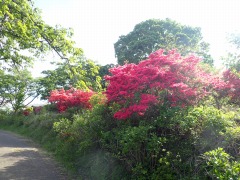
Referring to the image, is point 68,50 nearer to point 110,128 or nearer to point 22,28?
point 22,28

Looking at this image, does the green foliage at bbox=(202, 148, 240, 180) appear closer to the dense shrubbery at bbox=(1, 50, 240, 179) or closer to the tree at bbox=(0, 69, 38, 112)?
the dense shrubbery at bbox=(1, 50, 240, 179)

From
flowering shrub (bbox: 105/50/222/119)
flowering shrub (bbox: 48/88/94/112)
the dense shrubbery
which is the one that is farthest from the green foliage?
flowering shrub (bbox: 48/88/94/112)

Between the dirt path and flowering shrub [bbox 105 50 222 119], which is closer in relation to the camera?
flowering shrub [bbox 105 50 222 119]

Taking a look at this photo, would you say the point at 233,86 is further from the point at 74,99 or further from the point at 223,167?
the point at 74,99

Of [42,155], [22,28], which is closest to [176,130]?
[22,28]

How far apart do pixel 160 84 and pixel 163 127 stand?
4.21 ft

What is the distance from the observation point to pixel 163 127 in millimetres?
5844

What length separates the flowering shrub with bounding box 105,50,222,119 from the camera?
6535mm

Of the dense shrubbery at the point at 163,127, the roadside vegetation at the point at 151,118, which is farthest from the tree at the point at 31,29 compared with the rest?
the dense shrubbery at the point at 163,127

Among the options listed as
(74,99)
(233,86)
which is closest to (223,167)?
(233,86)

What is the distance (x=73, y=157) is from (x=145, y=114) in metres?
3.84

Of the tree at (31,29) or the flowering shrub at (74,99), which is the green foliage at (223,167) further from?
the flowering shrub at (74,99)

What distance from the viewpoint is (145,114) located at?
6.59m

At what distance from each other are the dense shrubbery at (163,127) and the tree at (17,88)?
22.5 meters
